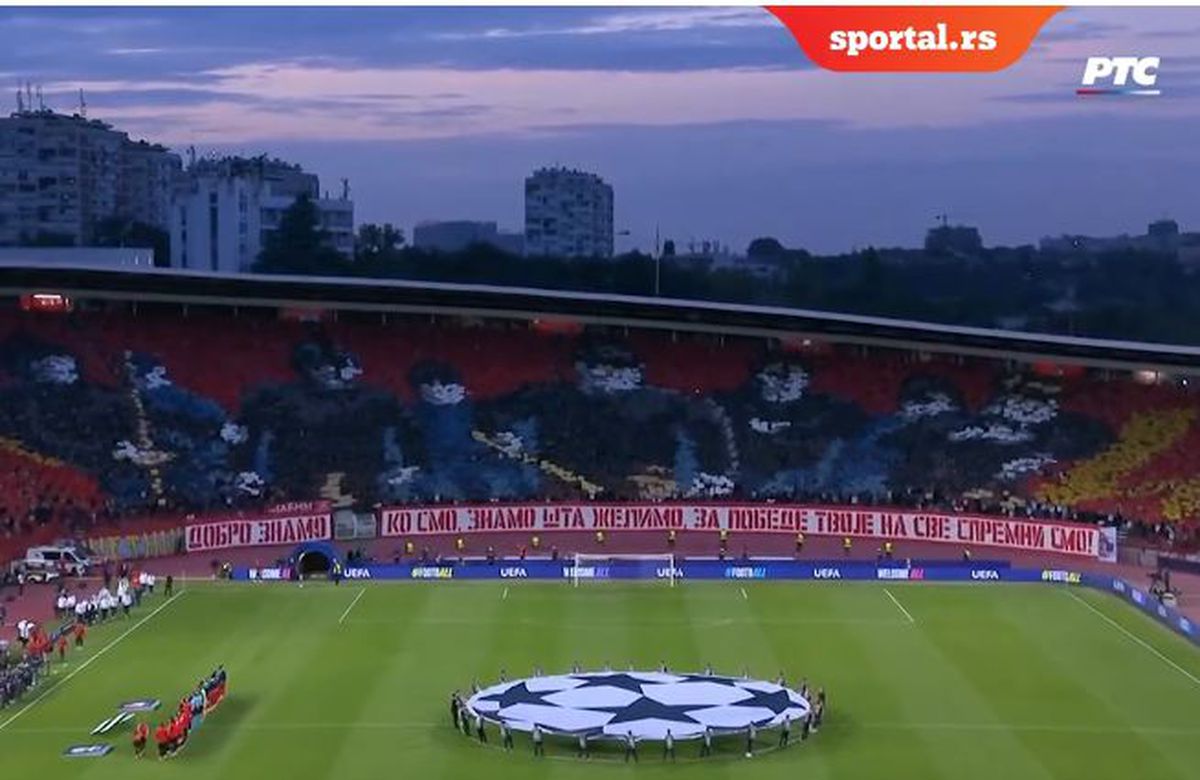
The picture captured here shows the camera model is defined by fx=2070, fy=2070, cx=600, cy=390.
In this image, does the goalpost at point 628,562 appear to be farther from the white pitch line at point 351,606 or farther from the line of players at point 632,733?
the line of players at point 632,733

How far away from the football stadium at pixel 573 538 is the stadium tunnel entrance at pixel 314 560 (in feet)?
0.47

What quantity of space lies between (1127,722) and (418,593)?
26.3 metres

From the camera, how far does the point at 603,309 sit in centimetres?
8556

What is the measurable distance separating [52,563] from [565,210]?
2587 inches

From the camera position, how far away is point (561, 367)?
8706cm

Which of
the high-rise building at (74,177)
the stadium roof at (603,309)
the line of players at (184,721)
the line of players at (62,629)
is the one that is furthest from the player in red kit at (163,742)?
the high-rise building at (74,177)

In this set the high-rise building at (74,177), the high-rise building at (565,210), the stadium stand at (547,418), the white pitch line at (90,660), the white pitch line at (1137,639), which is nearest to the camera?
the white pitch line at (90,660)

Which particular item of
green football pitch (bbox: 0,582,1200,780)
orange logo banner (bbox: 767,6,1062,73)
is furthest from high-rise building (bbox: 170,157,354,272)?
orange logo banner (bbox: 767,6,1062,73)

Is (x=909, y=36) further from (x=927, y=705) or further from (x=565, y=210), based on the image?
(x=565, y=210)

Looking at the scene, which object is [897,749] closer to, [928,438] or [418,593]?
[418,593]

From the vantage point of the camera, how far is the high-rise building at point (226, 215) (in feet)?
446

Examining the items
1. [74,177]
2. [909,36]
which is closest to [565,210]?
[74,177]

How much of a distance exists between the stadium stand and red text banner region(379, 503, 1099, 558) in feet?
6.47

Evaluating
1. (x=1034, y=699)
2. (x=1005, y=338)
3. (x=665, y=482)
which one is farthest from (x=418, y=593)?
(x=1005, y=338)
